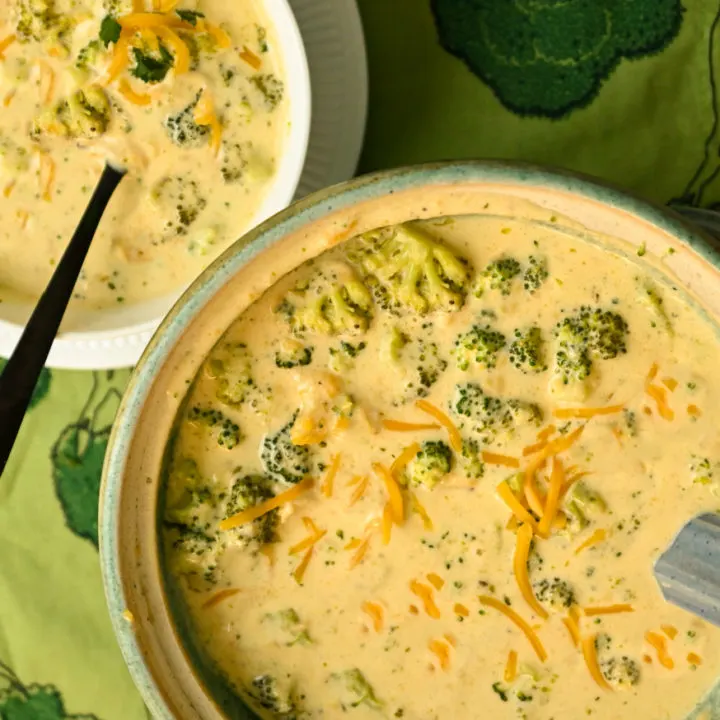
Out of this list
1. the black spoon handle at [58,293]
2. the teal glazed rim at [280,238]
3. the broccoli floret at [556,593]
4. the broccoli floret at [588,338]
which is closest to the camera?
the teal glazed rim at [280,238]

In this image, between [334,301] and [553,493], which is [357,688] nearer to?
[553,493]

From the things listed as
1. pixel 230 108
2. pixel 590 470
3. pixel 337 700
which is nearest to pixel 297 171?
pixel 230 108

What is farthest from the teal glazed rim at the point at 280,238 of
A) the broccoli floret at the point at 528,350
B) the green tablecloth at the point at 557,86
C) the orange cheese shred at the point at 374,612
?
the green tablecloth at the point at 557,86

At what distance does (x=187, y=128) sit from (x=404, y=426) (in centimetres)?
52

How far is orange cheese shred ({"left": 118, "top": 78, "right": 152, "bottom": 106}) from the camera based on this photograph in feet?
4.28

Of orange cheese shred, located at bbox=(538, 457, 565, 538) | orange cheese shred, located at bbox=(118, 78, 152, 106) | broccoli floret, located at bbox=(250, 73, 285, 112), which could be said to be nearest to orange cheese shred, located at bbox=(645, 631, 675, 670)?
orange cheese shred, located at bbox=(538, 457, 565, 538)

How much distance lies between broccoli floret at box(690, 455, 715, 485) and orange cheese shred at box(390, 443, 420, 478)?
1.09ft

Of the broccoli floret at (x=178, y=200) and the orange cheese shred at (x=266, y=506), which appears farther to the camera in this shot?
the broccoli floret at (x=178, y=200)

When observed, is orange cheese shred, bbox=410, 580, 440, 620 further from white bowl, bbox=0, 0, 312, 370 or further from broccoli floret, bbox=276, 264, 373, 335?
white bowl, bbox=0, 0, 312, 370

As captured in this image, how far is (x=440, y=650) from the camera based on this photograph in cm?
124

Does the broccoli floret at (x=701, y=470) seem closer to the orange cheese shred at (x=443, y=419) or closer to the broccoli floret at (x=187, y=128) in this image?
the orange cheese shred at (x=443, y=419)

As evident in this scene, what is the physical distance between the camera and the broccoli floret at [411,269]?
107cm

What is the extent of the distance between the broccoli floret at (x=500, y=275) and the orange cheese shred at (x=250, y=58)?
456 millimetres

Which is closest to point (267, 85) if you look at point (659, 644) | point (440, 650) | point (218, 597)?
point (218, 597)
